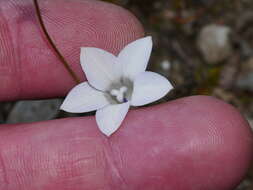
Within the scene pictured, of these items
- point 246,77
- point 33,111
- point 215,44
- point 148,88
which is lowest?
point 33,111

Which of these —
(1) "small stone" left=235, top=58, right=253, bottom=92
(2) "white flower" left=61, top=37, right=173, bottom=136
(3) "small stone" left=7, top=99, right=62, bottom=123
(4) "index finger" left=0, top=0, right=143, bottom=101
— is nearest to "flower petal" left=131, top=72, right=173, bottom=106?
(2) "white flower" left=61, top=37, right=173, bottom=136

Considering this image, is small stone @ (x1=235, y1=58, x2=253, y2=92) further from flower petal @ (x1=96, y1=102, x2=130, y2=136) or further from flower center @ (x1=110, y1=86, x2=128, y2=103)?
flower petal @ (x1=96, y1=102, x2=130, y2=136)

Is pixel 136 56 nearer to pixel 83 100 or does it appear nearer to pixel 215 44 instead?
pixel 83 100

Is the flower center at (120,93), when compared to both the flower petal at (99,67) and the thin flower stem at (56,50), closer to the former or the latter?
the flower petal at (99,67)

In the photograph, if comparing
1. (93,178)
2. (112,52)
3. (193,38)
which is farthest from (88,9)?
(193,38)

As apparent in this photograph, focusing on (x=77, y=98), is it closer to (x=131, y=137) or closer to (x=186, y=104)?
(x=131, y=137)

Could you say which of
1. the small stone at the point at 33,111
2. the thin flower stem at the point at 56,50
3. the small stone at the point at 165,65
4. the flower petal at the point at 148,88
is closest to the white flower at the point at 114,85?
the flower petal at the point at 148,88

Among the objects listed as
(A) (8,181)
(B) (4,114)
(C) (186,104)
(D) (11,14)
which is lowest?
(B) (4,114)

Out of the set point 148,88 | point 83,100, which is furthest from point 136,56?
point 83,100
